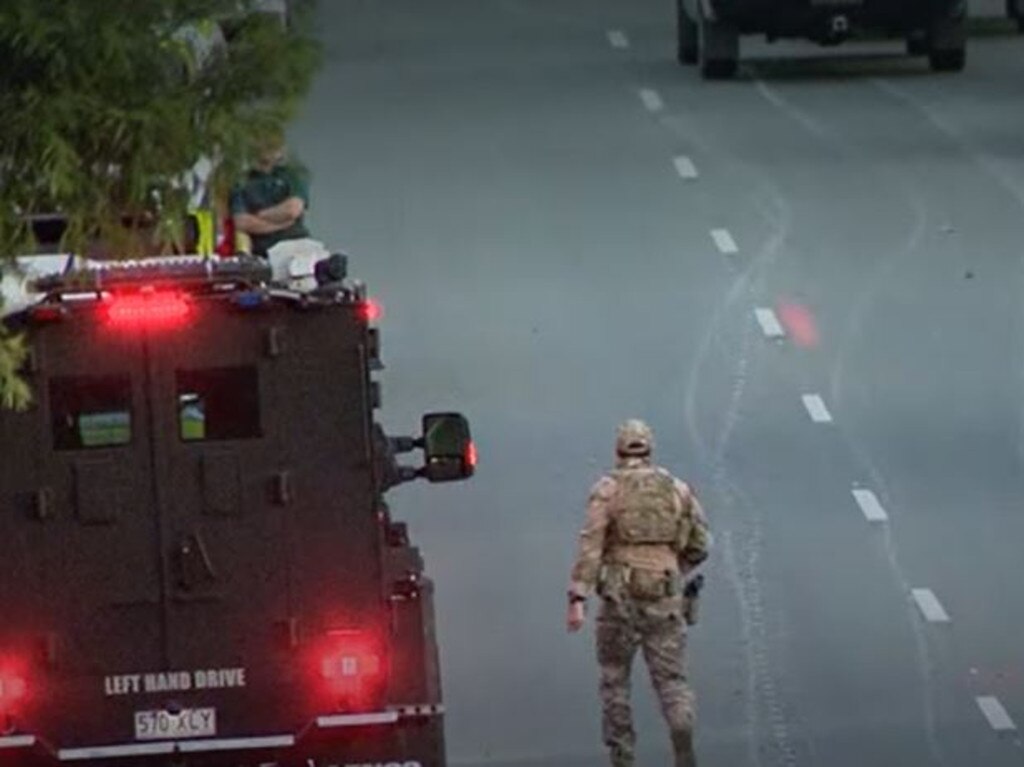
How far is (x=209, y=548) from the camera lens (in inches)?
602

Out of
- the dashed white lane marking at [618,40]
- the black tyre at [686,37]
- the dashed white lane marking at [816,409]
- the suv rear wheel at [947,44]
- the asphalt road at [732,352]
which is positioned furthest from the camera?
the dashed white lane marking at [618,40]

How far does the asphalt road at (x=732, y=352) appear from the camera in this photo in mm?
20125

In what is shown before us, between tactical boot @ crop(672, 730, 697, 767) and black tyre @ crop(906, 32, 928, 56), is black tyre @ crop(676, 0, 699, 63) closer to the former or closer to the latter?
black tyre @ crop(906, 32, 928, 56)

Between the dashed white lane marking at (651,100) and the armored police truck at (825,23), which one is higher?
the armored police truck at (825,23)

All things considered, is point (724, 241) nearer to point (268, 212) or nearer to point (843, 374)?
point (843, 374)

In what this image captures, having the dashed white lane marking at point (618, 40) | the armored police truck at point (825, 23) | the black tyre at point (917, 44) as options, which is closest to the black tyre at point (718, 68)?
the armored police truck at point (825, 23)

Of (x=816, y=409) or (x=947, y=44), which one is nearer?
(x=816, y=409)

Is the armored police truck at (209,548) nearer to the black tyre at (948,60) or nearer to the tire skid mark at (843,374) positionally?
the tire skid mark at (843,374)

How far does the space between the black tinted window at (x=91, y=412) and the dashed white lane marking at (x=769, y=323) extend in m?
13.2

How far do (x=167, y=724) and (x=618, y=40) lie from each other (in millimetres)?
30636

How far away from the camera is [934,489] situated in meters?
23.8

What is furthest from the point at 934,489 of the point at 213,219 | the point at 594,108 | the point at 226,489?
the point at 594,108

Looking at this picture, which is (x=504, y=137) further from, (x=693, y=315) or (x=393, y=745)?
(x=393, y=745)

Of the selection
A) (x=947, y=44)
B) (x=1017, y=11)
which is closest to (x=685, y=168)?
(x=947, y=44)
